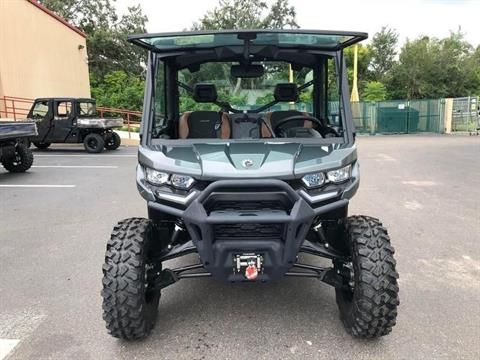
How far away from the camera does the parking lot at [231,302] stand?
3.05m

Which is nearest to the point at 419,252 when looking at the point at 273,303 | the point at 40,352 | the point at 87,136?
the point at 273,303

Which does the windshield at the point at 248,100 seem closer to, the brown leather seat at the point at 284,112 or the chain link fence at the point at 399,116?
the brown leather seat at the point at 284,112

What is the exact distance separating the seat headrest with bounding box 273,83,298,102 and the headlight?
6.60ft

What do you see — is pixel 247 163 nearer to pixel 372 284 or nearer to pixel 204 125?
pixel 372 284

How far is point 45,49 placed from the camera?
2095 centimetres

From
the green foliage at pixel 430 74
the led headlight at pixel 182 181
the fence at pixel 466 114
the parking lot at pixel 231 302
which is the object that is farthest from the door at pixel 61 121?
the green foliage at pixel 430 74

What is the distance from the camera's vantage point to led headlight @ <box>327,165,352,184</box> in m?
2.98

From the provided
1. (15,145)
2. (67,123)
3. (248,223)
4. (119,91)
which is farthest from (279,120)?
(119,91)

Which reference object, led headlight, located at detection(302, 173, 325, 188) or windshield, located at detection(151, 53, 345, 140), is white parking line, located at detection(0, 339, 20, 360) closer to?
windshield, located at detection(151, 53, 345, 140)

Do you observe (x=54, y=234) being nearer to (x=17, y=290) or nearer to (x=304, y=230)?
(x=17, y=290)

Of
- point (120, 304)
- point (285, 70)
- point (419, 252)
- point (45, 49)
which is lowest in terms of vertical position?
point (419, 252)

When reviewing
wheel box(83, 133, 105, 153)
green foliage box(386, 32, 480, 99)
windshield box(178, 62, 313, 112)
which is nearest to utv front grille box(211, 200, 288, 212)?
windshield box(178, 62, 313, 112)

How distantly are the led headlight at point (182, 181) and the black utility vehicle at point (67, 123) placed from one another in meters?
12.8

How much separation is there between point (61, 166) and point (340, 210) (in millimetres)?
10131
